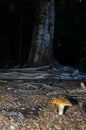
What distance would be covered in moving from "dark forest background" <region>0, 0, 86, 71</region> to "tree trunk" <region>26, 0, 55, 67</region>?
577 centimetres

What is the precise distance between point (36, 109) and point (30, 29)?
1240cm

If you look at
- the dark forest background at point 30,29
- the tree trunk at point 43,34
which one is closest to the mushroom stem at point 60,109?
the tree trunk at point 43,34

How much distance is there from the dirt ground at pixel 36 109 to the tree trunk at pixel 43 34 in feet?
9.63

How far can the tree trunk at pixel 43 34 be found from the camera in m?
9.69

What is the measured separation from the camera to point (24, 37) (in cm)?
1672

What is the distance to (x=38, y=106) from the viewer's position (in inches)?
211

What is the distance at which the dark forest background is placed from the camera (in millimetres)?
15805

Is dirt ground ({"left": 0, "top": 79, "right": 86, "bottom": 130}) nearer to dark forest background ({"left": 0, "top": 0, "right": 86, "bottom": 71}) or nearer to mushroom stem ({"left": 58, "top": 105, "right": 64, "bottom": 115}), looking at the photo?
mushroom stem ({"left": 58, "top": 105, "right": 64, "bottom": 115})

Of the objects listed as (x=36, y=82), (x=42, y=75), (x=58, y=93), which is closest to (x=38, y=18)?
(x=42, y=75)

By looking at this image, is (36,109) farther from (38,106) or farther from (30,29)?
(30,29)

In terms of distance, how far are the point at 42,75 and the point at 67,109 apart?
2990 mm

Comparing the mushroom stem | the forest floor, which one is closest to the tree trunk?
the forest floor

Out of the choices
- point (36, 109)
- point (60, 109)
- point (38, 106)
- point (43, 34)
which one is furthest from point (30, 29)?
point (60, 109)

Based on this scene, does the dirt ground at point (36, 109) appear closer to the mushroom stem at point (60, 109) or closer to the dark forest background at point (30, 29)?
the mushroom stem at point (60, 109)
